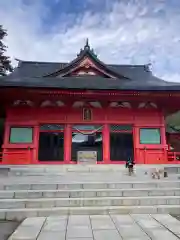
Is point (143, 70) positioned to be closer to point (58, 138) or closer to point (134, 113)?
point (134, 113)

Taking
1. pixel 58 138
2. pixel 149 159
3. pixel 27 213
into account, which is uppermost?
pixel 58 138

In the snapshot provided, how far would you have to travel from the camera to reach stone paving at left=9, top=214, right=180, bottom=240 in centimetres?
493

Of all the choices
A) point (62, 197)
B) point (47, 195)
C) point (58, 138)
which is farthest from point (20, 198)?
point (58, 138)

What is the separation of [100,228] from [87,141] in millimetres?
9168

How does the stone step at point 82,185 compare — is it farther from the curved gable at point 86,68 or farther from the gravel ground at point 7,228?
the curved gable at point 86,68

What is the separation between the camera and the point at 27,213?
6578 mm

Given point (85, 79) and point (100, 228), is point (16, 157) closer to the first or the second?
point (85, 79)

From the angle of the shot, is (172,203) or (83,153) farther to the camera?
(83,153)

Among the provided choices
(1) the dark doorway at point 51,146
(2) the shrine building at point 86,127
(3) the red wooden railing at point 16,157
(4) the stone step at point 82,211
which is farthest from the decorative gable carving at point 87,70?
(4) the stone step at point 82,211

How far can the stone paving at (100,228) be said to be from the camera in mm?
4930

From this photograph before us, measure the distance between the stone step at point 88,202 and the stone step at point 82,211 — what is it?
27cm

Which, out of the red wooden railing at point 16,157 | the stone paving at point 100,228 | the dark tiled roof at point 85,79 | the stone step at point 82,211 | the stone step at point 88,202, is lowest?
the stone paving at point 100,228

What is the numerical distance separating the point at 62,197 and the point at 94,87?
7.18 m

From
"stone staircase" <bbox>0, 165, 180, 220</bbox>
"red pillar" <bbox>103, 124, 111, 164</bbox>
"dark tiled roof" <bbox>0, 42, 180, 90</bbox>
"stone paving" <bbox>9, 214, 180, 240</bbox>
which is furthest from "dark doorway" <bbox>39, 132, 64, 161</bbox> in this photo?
A: "stone paving" <bbox>9, 214, 180, 240</bbox>
